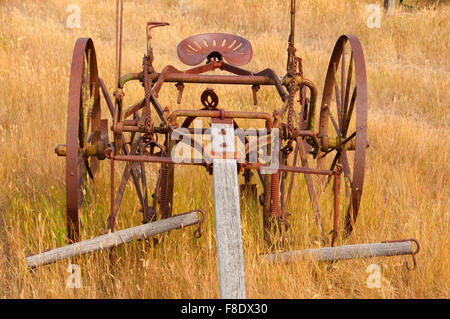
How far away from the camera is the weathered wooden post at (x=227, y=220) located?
2.27 meters

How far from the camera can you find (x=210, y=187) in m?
3.87

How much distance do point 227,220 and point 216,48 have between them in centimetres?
197

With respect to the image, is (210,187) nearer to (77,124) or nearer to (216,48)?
(216,48)

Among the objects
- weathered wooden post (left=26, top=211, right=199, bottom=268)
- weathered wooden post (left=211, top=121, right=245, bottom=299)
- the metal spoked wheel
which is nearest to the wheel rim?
weathered wooden post (left=26, top=211, right=199, bottom=268)

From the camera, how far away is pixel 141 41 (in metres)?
9.67

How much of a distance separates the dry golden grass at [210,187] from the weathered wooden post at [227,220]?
15.8 inches

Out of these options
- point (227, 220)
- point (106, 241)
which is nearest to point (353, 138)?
point (227, 220)

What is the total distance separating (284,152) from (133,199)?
3.77 ft

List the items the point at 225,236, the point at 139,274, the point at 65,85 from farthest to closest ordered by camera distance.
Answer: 1. the point at 65,85
2. the point at 139,274
3. the point at 225,236

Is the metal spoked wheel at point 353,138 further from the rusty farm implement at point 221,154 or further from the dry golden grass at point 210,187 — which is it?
the dry golden grass at point 210,187

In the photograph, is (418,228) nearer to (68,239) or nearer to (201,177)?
(201,177)

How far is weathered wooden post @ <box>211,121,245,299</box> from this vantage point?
227 centimetres

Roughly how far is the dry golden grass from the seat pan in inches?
37.3

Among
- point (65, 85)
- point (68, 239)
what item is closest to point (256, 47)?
point (65, 85)
